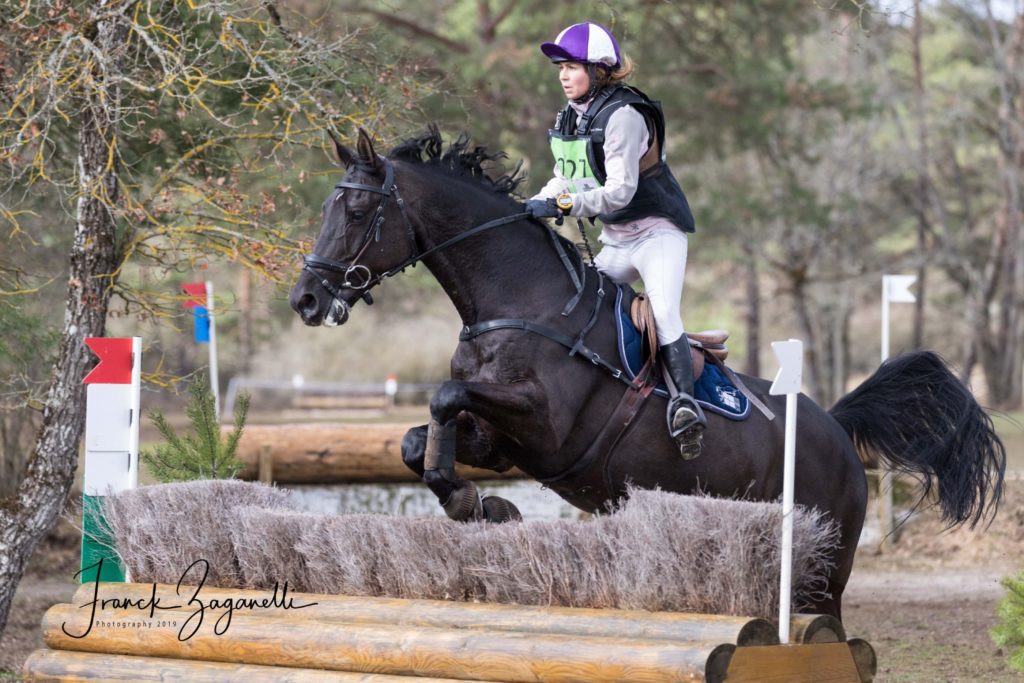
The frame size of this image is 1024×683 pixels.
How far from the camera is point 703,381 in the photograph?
5.36 meters

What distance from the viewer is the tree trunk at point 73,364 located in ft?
21.3

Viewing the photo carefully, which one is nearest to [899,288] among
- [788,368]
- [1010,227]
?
[788,368]

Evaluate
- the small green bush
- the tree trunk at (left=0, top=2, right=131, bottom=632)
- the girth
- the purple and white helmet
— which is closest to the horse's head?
the girth

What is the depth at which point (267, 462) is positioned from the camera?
10484 millimetres

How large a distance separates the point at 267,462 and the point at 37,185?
3947 mm

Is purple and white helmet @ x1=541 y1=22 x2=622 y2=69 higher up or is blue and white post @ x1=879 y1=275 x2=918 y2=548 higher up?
purple and white helmet @ x1=541 y1=22 x2=622 y2=69

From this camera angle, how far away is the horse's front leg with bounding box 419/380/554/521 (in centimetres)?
475

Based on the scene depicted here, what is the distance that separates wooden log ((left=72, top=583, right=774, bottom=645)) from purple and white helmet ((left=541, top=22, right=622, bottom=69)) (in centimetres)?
223

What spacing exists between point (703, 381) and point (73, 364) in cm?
338

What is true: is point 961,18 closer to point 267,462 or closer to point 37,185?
point 267,462

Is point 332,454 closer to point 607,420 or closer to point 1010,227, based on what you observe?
point 607,420

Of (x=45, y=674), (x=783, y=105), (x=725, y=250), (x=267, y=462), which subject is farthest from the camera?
(x=725, y=250)

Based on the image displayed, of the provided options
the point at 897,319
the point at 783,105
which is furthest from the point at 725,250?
the point at 897,319

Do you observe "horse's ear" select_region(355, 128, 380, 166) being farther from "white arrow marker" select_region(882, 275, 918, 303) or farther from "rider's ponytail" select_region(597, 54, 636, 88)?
"white arrow marker" select_region(882, 275, 918, 303)
